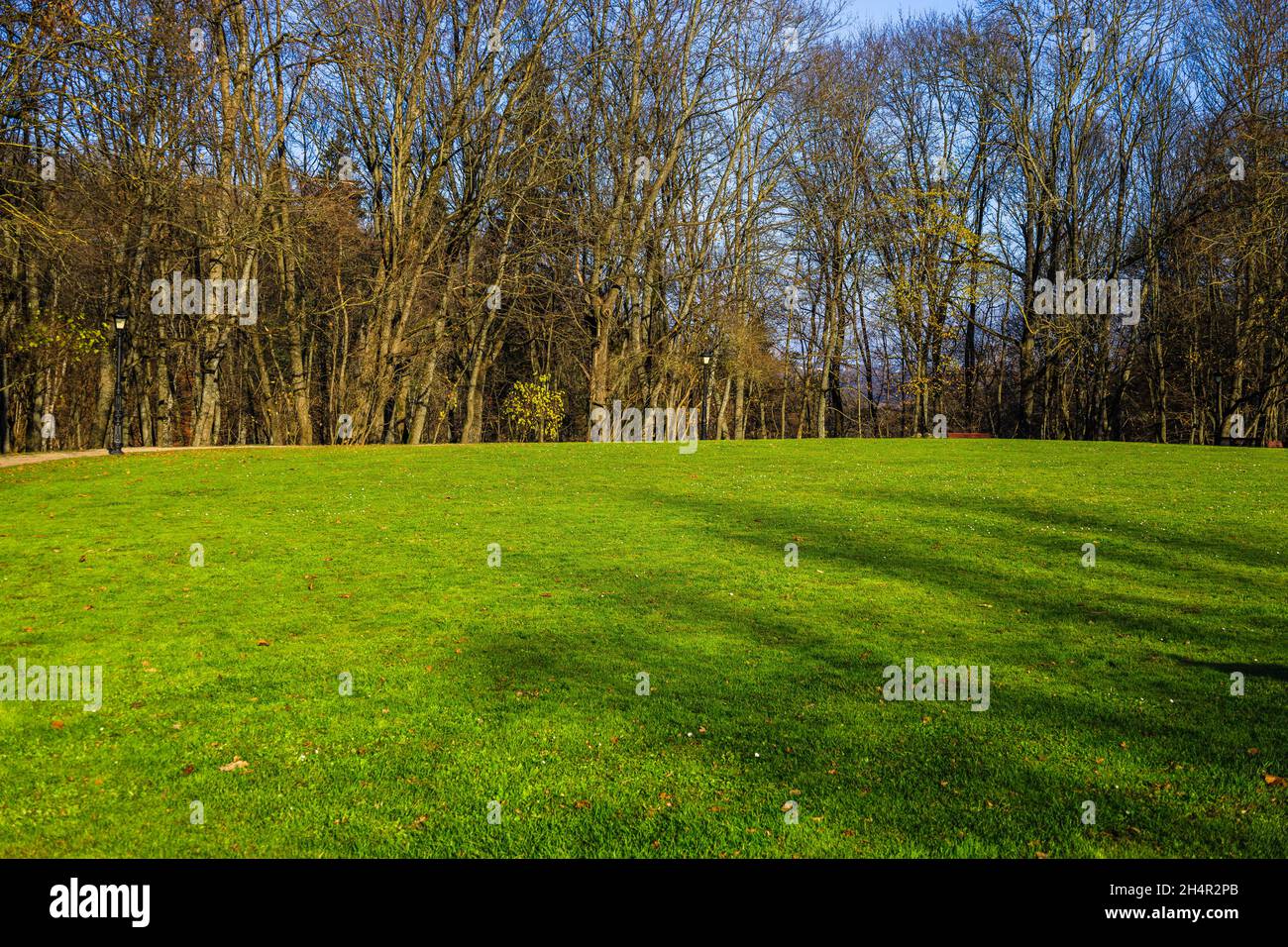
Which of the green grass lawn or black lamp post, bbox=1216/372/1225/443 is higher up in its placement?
black lamp post, bbox=1216/372/1225/443

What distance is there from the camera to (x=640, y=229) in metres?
37.7

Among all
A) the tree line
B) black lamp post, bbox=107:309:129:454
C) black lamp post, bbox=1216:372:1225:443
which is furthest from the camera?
black lamp post, bbox=1216:372:1225:443

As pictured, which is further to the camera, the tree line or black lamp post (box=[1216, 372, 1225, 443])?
black lamp post (box=[1216, 372, 1225, 443])

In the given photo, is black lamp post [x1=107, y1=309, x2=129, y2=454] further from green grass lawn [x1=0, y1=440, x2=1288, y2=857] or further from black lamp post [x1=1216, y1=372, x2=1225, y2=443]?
black lamp post [x1=1216, y1=372, x2=1225, y2=443]

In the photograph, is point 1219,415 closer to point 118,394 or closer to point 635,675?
point 635,675

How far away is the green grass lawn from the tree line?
16.1 meters

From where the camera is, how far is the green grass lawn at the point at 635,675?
5500 millimetres

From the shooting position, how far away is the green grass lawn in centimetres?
550

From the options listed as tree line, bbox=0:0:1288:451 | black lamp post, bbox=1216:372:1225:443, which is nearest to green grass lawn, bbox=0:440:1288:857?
tree line, bbox=0:0:1288:451

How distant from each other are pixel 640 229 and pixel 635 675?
32.0 meters

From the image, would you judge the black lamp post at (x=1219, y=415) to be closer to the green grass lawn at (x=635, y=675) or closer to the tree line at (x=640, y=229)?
the tree line at (x=640, y=229)

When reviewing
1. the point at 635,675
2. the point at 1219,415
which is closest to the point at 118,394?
the point at 635,675

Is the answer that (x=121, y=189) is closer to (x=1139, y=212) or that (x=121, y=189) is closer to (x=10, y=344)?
(x=10, y=344)
